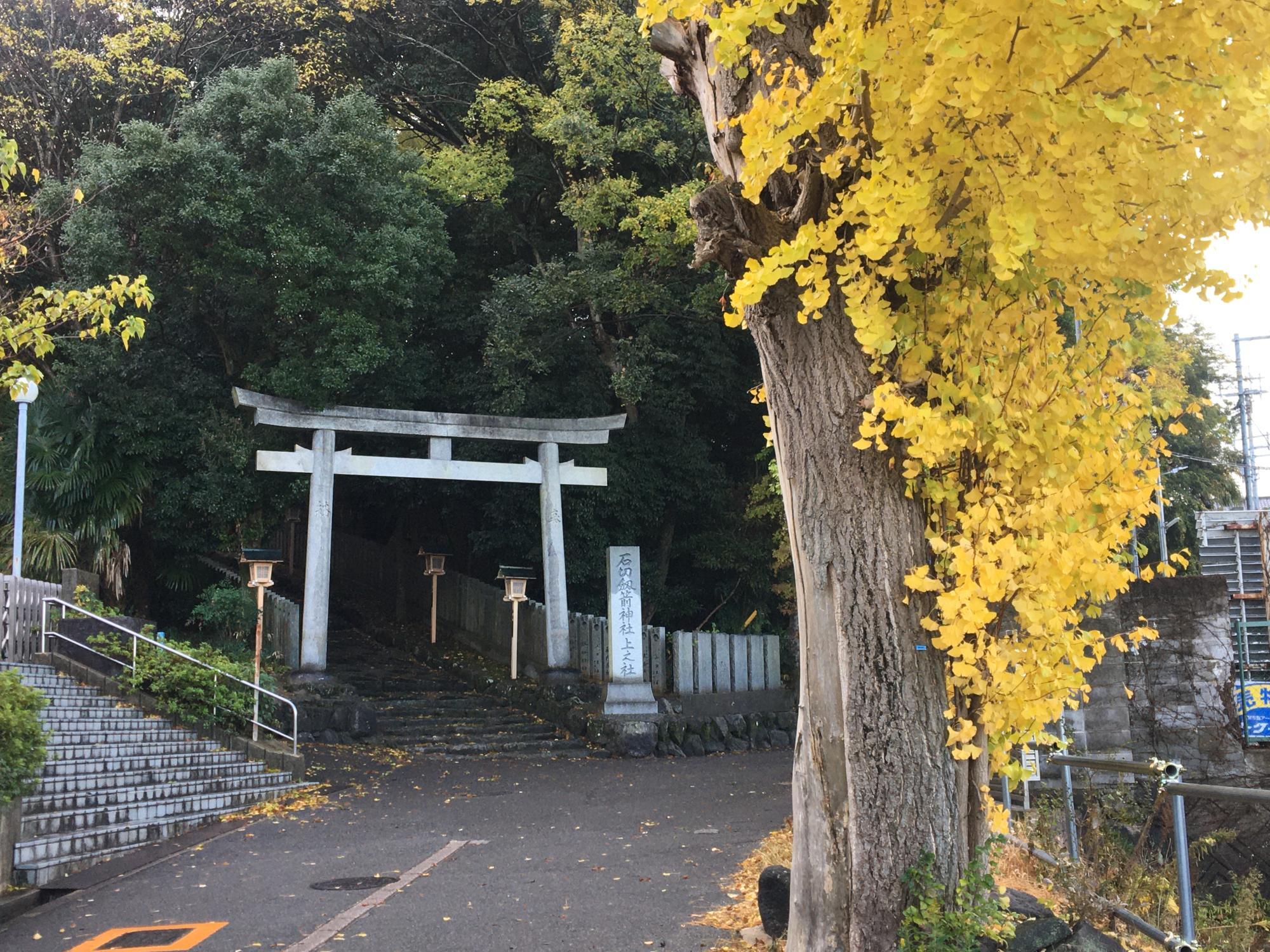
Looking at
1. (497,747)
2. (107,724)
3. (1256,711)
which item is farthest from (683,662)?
(107,724)

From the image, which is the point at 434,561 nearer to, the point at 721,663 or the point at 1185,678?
the point at 721,663

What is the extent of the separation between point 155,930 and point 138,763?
13.8 ft

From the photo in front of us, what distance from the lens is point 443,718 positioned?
15930 millimetres

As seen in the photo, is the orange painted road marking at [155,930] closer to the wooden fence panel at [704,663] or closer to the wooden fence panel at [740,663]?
the wooden fence panel at [704,663]

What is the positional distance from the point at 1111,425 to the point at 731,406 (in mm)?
16087

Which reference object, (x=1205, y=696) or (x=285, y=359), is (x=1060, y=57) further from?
(x=285, y=359)

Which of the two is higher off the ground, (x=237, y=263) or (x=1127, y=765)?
(x=237, y=263)

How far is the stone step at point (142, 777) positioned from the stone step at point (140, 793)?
5 cm

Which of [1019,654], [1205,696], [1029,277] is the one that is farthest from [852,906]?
[1205,696]

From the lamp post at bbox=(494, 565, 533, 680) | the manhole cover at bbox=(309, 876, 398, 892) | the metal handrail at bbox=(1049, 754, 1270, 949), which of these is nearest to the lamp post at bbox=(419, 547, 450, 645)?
the lamp post at bbox=(494, 565, 533, 680)

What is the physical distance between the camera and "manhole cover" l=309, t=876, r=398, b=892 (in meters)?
7.22

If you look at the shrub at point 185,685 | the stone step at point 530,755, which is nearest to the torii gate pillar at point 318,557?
the stone step at point 530,755

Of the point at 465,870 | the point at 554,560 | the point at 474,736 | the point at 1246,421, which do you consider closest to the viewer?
the point at 465,870

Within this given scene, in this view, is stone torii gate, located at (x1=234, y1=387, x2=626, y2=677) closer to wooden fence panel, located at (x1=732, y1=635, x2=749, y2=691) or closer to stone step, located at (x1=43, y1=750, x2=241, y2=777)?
wooden fence panel, located at (x1=732, y1=635, x2=749, y2=691)
